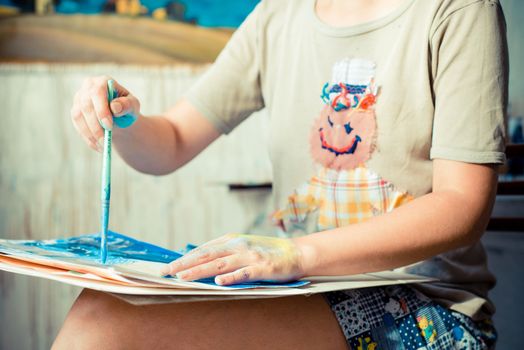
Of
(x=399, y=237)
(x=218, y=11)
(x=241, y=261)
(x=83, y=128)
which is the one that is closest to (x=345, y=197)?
(x=399, y=237)

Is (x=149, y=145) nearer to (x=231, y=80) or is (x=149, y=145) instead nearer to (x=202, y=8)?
(x=231, y=80)

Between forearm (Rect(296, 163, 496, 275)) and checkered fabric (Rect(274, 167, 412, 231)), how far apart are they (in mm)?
126

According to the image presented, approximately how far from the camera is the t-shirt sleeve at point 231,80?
115 cm

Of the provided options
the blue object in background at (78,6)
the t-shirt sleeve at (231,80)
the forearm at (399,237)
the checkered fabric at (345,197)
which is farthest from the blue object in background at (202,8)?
the forearm at (399,237)

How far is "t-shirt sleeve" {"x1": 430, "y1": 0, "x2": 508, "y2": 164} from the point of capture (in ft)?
2.77

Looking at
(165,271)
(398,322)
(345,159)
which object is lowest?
(398,322)

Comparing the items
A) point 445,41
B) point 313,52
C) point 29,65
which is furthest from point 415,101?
point 29,65

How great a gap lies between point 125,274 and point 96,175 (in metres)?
1.15

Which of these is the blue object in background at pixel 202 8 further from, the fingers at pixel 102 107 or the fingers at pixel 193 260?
the fingers at pixel 193 260

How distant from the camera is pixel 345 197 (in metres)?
0.97

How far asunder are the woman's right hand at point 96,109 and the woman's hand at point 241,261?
25 centimetres

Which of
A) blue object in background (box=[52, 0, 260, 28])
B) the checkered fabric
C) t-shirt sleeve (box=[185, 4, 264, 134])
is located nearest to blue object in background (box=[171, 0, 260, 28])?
blue object in background (box=[52, 0, 260, 28])

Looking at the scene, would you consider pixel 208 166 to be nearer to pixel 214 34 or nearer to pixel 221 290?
pixel 214 34

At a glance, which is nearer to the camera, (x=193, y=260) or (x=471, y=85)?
(x=193, y=260)
